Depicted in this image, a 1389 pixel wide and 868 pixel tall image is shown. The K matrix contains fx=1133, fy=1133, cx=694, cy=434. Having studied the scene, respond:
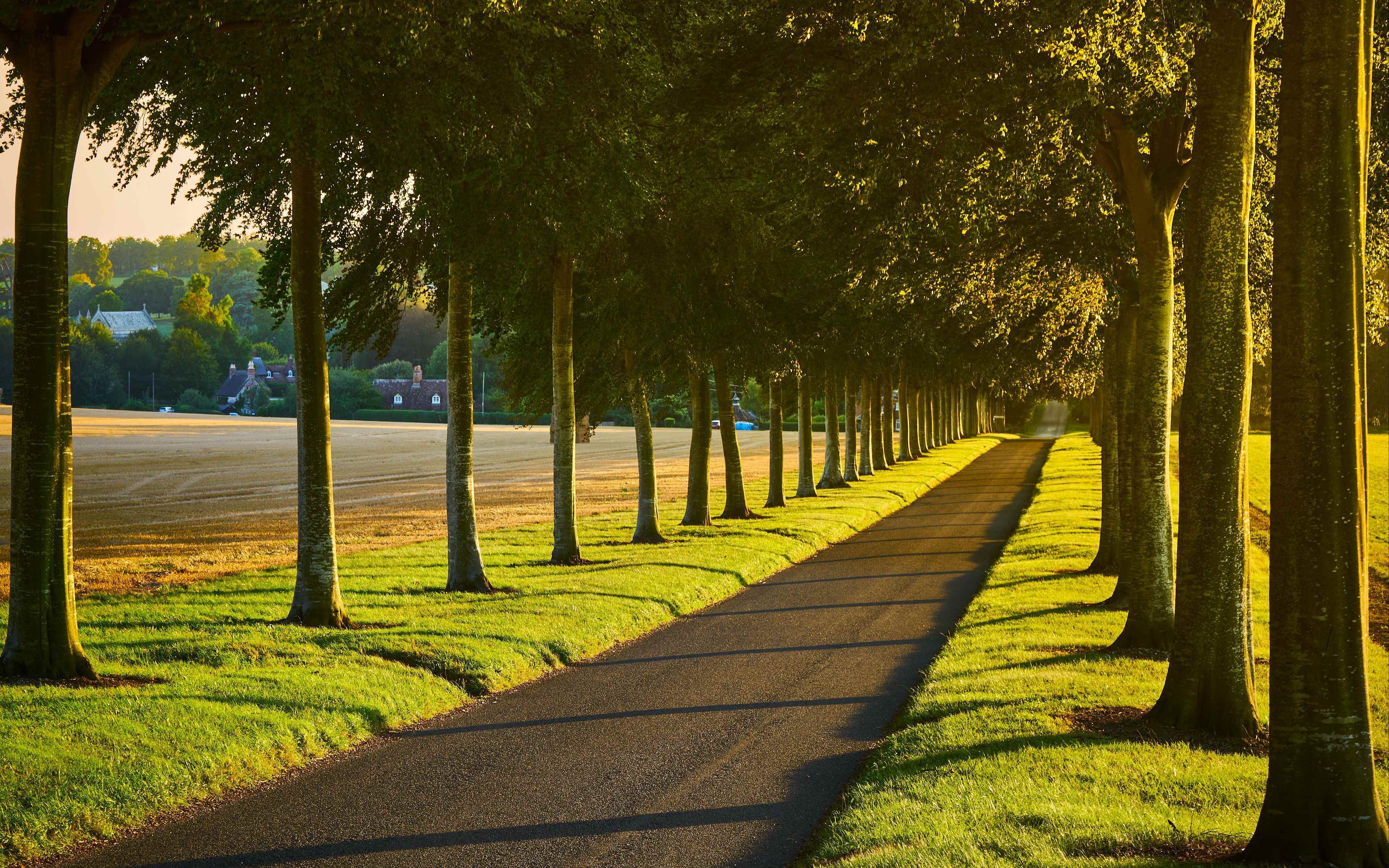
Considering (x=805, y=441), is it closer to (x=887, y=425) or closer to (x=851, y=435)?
(x=851, y=435)

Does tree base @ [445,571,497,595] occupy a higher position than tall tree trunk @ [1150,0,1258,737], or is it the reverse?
tall tree trunk @ [1150,0,1258,737]

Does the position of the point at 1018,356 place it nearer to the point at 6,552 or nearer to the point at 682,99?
the point at 682,99

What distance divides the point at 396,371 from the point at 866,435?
119571 mm

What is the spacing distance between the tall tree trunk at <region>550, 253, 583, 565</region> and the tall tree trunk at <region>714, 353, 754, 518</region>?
24.7 ft

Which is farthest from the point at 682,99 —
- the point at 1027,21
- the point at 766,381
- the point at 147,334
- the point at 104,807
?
the point at 147,334

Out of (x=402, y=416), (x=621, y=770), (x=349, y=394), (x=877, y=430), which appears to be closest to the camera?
(x=621, y=770)

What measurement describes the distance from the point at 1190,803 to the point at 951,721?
2439 mm

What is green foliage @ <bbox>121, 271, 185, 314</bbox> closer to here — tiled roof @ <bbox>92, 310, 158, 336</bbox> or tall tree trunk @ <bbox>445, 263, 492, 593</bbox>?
tiled roof @ <bbox>92, 310, 158, 336</bbox>

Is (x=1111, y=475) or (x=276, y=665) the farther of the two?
(x=1111, y=475)

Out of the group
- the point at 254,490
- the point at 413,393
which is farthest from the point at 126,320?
the point at 254,490

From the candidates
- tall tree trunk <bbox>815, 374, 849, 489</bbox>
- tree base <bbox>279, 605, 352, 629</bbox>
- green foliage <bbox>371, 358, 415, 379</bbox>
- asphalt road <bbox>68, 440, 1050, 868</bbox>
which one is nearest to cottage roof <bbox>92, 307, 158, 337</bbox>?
green foliage <bbox>371, 358, 415, 379</bbox>

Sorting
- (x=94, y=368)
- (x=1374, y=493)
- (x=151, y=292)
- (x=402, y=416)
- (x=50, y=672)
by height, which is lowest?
(x=1374, y=493)

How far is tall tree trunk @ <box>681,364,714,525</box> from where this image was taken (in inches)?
1060

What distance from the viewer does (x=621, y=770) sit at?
8.47 meters
